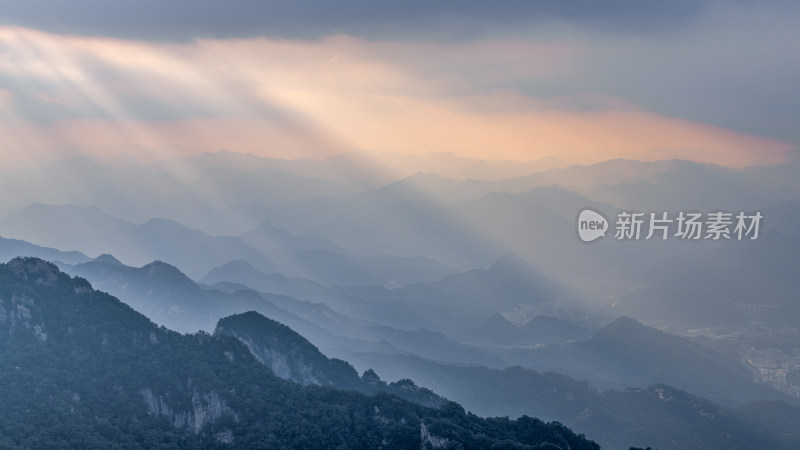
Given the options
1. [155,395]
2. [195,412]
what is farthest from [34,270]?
[195,412]

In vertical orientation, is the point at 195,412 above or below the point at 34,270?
below

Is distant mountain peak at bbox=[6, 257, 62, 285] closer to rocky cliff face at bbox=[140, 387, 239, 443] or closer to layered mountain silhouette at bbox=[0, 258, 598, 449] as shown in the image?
layered mountain silhouette at bbox=[0, 258, 598, 449]

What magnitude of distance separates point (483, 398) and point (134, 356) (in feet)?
322

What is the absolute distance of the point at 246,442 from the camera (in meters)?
87.3

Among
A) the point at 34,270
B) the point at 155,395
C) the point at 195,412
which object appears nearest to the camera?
the point at 155,395

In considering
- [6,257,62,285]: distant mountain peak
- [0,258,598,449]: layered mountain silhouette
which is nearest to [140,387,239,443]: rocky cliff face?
[0,258,598,449]: layered mountain silhouette

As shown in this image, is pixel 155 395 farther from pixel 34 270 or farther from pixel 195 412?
pixel 34 270

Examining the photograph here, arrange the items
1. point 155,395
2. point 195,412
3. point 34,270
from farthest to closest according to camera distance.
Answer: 1. point 34,270
2. point 195,412
3. point 155,395

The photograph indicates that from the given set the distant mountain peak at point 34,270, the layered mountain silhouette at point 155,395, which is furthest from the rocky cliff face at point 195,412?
the distant mountain peak at point 34,270

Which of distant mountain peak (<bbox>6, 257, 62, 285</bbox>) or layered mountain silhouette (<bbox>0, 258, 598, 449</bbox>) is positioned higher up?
distant mountain peak (<bbox>6, 257, 62, 285</bbox>)

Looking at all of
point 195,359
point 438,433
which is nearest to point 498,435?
point 438,433

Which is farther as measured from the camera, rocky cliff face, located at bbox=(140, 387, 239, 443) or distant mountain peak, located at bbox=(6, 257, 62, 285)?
distant mountain peak, located at bbox=(6, 257, 62, 285)

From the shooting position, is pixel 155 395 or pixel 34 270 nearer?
pixel 155 395

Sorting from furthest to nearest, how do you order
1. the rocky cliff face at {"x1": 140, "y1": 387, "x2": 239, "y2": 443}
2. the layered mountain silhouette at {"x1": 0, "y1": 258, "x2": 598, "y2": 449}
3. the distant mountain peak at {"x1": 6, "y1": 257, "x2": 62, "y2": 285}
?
the distant mountain peak at {"x1": 6, "y1": 257, "x2": 62, "y2": 285}
the rocky cliff face at {"x1": 140, "y1": 387, "x2": 239, "y2": 443}
the layered mountain silhouette at {"x1": 0, "y1": 258, "x2": 598, "y2": 449}
